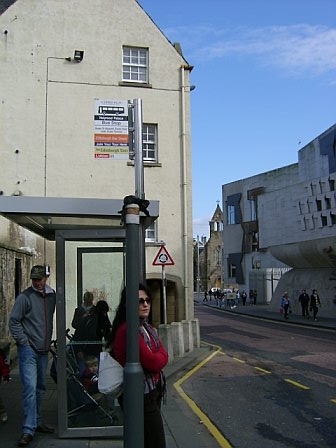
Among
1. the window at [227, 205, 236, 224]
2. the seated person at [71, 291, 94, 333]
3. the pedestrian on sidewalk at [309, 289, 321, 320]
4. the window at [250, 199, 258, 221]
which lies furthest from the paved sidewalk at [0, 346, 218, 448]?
the window at [227, 205, 236, 224]

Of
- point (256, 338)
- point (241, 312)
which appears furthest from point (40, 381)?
point (241, 312)

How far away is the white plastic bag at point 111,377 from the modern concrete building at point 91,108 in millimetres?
14440

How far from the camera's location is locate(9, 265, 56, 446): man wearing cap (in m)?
6.34

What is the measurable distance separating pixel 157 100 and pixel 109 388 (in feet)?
56.8

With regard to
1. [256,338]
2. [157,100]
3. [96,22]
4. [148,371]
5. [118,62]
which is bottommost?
[256,338]

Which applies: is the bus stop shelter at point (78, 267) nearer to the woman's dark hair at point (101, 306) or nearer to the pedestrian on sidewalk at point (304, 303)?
the woman's dark hair at point (101, 306)

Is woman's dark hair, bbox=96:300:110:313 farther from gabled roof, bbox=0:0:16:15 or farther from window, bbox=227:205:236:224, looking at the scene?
window, bbox=227:205:236:224

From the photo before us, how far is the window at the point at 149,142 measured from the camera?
20.7 metres

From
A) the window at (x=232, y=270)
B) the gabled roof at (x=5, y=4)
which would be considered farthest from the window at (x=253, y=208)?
the gabled roof at (x=5, y=4)

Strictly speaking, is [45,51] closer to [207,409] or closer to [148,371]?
[207,409]

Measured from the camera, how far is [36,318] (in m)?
6.52

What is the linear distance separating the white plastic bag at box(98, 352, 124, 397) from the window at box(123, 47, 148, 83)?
17.4 meters

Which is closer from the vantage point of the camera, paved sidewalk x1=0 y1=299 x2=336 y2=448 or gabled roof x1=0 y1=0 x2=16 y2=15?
paved sidewalk x1=0 y1=299 x2=336 y2=448

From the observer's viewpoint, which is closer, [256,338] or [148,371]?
[148,371]
